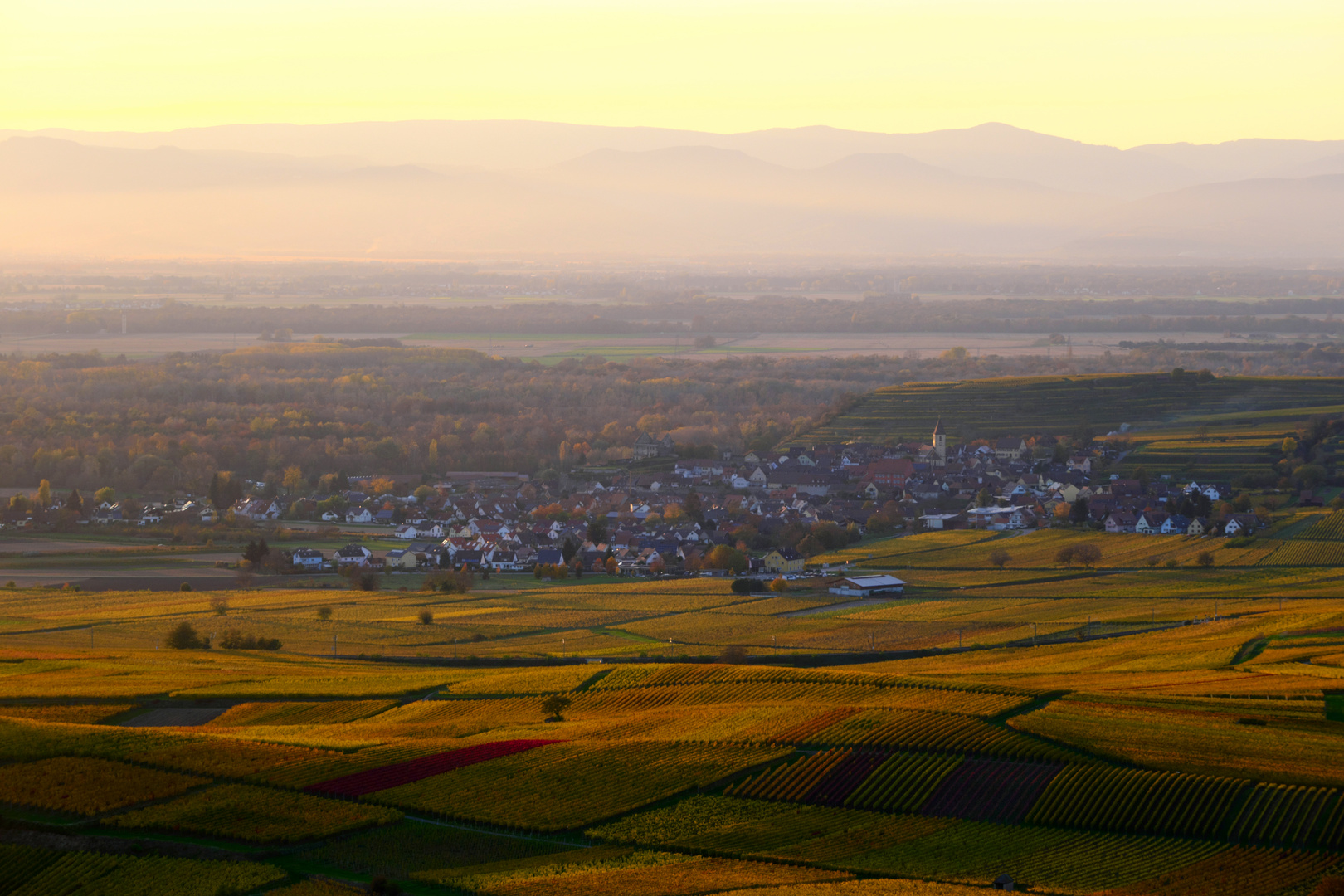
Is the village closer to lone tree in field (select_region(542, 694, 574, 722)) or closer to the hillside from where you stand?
the hillside

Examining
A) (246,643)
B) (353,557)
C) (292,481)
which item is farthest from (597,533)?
(246,643)

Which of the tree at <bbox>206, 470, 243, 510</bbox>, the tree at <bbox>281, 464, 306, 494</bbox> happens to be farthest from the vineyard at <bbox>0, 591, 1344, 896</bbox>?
the tree at <bbox>281, 464, 306, 494</bbox>

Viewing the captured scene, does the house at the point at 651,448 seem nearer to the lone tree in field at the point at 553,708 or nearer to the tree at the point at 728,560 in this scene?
the tree at the point at 728,560

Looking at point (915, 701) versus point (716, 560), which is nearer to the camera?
point (915, 701)

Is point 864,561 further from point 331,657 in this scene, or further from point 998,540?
point 331,657

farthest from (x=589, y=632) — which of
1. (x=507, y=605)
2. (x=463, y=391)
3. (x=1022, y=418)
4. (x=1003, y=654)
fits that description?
(x=463, y=391)

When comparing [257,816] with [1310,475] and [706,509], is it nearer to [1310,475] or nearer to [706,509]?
[706,509]
